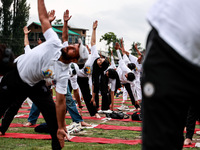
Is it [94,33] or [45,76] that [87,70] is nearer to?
[94,33]

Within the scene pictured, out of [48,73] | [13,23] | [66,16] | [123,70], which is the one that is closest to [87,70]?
[123,70]

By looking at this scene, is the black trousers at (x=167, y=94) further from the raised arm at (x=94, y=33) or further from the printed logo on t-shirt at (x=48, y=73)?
the raised arm at (x=94, y=33)

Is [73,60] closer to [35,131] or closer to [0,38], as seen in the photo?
[35,131]

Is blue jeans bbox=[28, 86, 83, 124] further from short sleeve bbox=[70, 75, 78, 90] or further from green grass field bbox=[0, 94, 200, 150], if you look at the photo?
short sleeve bbox=[70, 75, 78, 90]

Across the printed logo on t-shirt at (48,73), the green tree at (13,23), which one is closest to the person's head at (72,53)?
the printed logo on t-shirt at (48,73)

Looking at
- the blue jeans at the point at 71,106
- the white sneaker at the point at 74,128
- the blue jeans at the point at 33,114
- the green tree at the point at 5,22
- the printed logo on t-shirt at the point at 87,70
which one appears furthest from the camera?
the green tree at the point at 5,22

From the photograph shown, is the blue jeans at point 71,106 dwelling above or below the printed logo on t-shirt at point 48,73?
below

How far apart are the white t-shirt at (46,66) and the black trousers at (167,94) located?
2.01 metres

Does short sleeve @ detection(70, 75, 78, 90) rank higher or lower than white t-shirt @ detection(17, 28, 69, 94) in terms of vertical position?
lower

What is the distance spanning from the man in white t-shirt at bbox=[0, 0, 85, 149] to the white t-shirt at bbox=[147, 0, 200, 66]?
1955 mm

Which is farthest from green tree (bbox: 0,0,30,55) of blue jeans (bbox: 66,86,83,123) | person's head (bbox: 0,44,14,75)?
person's head (bbox: 0,44,14,75)

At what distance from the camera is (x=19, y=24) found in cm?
3859

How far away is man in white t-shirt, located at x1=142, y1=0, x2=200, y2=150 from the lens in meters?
1.16

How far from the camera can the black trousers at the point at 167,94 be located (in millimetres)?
1161
